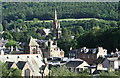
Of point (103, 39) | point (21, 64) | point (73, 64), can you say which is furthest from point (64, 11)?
point (21, 64)

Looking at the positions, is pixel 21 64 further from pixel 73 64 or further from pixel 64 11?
pixel 64 11

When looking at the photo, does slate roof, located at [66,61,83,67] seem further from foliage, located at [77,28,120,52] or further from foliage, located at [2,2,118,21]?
foliage, located at [2,2,118,21]

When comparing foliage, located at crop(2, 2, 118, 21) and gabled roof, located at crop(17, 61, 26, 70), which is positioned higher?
foliage, located at crop(2, 2, 118, 21)

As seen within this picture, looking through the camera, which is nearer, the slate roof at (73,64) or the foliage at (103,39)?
the slate roof at (73,64)

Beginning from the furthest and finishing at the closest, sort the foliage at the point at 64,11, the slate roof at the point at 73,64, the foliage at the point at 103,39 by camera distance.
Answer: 1. the foliage at the point at 64,11
2. the foliage at the point at 103,39
3. the slate roof at the point at 73,64

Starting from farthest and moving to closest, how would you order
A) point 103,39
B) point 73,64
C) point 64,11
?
1. point 64,11
2. point 103,39
3. point 73,64

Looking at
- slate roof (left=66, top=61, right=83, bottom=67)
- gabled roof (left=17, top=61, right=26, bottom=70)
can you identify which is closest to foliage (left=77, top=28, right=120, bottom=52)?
slate roof (left=66, top=61, right=83, bottom=67)

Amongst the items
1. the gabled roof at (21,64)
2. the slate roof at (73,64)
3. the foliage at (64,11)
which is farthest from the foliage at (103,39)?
the foliage at (64,11)

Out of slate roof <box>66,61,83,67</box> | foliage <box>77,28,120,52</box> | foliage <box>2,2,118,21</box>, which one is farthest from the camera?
foliage <box>2,2,118,21</box>

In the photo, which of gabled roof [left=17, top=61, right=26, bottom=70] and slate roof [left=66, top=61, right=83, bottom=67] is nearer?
gabled roof [left=17, top=61, right=26, bottom=70]

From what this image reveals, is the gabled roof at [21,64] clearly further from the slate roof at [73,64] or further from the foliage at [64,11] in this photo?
the foliage at [64,11]

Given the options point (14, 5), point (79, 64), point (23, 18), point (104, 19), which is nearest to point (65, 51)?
point (79, 64)

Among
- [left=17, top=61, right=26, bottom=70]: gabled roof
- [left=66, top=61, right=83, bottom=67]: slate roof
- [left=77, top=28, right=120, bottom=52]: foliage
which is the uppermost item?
[left=77, top=28, right=120, bottom=52]: foliage

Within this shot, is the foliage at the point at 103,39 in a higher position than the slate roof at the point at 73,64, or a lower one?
higher
